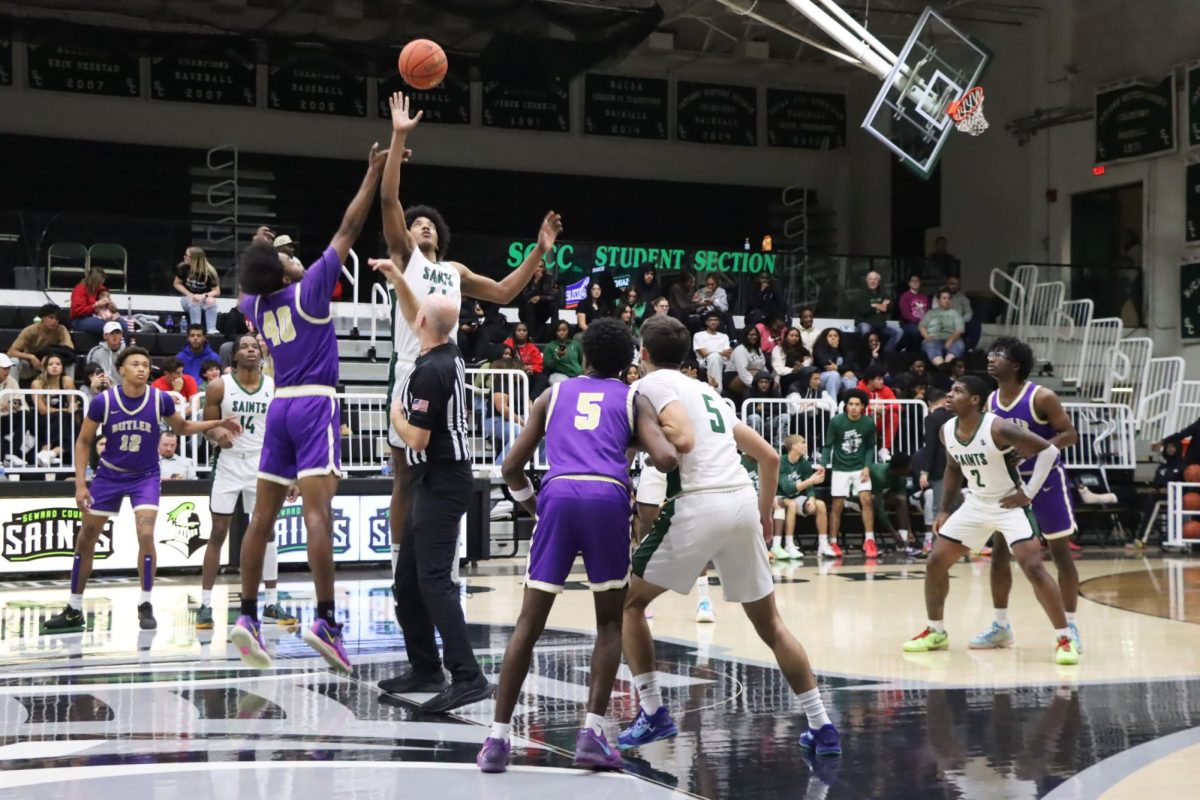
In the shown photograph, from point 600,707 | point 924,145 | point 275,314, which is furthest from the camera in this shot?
point 924,145

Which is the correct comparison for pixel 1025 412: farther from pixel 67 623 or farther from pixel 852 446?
pixel 852 446

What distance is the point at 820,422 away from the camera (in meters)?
17.3

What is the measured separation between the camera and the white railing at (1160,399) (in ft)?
67.6

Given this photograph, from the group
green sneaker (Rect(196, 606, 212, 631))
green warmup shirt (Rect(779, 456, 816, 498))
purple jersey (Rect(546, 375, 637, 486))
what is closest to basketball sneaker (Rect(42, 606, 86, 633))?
green sneaker (Rect(196, 606, 212, 631))

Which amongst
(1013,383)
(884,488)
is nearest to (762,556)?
(1013,383)

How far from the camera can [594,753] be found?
17.3 feet

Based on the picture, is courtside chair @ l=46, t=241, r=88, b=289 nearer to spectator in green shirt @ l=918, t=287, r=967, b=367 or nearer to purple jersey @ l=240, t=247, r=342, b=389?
purple jersey @ l=240, t=247, r=342, b=389

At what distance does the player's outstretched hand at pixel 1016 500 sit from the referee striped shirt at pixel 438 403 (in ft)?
11.4

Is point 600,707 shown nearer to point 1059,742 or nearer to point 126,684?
point 1059,742

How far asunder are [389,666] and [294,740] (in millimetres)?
1837

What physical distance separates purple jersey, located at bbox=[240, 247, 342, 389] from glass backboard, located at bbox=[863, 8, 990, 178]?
8.12 meters

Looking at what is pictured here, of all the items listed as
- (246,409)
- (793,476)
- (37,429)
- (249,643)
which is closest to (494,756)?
(249,643)

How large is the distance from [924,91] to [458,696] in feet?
31.9

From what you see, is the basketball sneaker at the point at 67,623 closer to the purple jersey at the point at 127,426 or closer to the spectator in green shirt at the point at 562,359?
the purple jersey at the point at 127,426
